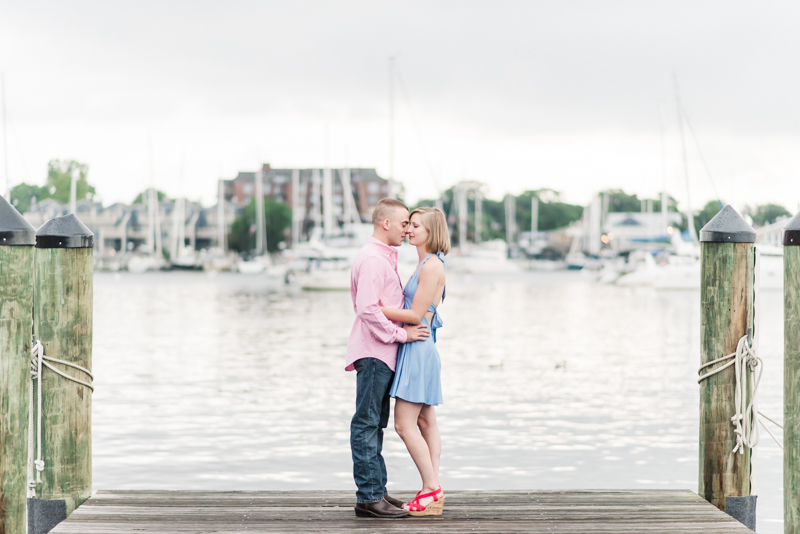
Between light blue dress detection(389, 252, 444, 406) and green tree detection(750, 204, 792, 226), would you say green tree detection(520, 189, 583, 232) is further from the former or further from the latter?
light blue dress detection(389, 252, 444, 406)

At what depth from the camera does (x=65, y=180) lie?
144 m

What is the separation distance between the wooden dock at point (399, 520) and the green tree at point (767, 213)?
95.3 meters

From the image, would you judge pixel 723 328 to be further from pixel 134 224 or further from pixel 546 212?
pixel 546 212

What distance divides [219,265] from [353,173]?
47574 mm

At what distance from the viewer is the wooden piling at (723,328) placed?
577 cm

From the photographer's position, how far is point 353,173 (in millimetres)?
148875

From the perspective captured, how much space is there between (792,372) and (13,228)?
424cm

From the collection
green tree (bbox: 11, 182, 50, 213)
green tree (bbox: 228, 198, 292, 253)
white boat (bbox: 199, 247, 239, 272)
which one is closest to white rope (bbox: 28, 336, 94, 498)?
green tree (bbox: 11, 182, 50, 213)

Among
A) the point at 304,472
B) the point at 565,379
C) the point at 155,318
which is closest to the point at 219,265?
the point at 155,318

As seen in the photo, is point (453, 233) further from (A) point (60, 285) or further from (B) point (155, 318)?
(A) point (60, 285)

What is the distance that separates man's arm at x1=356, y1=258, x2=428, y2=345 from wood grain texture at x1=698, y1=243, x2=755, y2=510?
196cm

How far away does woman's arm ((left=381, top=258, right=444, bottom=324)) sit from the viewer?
5.46m

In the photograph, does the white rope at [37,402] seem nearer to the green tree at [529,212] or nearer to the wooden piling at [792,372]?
the wooden piling at [792,372]

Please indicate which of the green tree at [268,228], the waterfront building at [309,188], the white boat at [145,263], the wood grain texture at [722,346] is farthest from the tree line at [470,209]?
the wood grain texture at [722,346]
